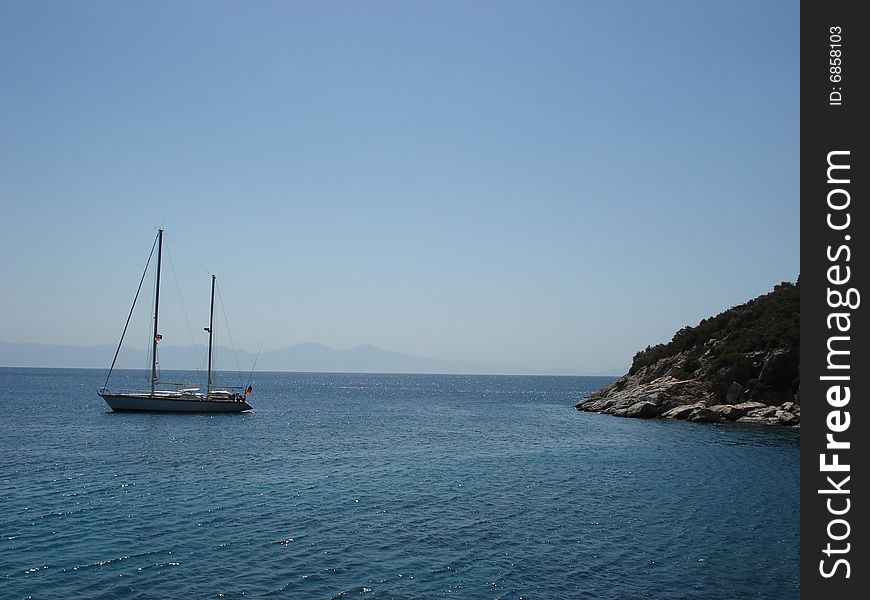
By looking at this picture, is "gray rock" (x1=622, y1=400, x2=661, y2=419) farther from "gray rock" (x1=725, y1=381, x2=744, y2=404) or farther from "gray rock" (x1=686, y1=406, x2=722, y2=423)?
"gray rock" (x1=725, y1=381, x2=744, y2=404)

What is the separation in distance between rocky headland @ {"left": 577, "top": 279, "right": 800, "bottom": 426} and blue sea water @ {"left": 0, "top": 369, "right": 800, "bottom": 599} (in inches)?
570

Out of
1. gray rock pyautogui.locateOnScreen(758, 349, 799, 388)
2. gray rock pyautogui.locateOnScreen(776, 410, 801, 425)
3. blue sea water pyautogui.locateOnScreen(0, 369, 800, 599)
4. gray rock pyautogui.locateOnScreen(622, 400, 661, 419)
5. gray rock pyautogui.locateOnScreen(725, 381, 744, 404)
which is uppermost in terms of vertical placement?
gray rock pyautogui.locateOnScreen(758, 349, 799, 388)

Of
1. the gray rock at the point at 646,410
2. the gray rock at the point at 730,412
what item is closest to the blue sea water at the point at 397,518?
the gray rock at the point at 730,412

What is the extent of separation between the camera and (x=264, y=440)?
6175cm

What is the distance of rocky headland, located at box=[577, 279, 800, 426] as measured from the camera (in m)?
74.1

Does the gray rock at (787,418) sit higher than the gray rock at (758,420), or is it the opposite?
the gray rock at (787,418)

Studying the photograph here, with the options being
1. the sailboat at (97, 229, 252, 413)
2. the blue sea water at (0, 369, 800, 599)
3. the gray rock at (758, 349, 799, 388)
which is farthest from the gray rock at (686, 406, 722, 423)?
the sailboat at (97, 229, 252, 413)

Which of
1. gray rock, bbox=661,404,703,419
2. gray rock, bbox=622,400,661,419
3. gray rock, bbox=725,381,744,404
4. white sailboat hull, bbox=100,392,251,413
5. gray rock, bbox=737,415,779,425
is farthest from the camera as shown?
white sailboat hull, bbox=100,392,251,413

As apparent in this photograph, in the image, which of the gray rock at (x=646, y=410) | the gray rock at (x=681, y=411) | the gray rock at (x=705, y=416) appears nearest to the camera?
the gray rock at (x=705, y=416)

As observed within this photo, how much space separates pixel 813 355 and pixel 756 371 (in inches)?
2739

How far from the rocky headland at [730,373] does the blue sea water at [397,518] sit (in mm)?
14468

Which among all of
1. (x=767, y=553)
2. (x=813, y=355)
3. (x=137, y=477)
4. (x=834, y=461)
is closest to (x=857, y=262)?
(x=813, y=355)

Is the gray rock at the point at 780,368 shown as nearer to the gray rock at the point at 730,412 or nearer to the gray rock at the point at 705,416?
the gray rock at the point at 730,412

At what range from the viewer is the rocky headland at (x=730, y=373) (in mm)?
74062
